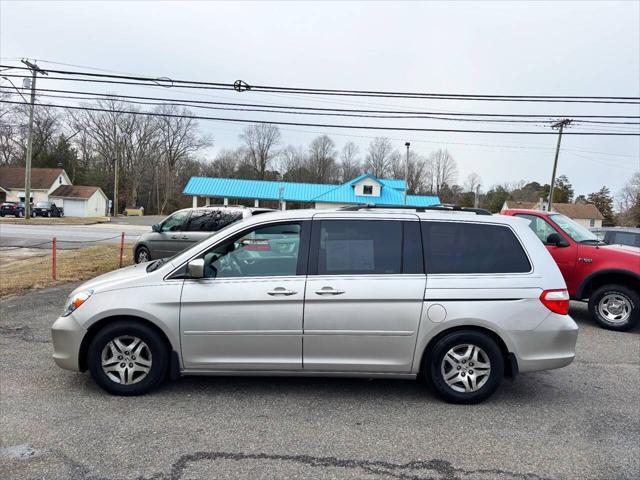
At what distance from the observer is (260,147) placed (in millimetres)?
82375

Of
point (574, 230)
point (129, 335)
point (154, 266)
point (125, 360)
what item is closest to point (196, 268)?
point (154, 266)

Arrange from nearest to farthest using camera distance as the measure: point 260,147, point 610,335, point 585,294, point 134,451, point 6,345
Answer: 1. point 134,451
2. point 6,345
3. point 610,335
4. point 585,294
5. point 260,147

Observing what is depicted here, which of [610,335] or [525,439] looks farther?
[610,335]

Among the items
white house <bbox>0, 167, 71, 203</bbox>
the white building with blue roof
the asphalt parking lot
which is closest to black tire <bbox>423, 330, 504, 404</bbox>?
the asphalt parking lot

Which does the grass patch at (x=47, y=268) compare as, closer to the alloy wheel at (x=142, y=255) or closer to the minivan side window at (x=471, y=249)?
the alloy wheel at (x=142, y=255)

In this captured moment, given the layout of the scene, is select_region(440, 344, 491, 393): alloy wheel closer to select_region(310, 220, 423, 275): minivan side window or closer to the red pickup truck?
select_region(310, 220, 423, 275): minivan side window

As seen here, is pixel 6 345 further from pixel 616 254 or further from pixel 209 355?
pixel 616 254

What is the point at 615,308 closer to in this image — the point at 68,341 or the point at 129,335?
the point at 129,335

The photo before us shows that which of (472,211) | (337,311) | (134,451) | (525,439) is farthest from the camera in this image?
→ (472,211)

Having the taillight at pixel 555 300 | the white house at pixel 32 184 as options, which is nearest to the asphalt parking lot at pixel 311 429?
the taillight at pixel 555 300

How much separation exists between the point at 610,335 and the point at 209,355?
6139mm

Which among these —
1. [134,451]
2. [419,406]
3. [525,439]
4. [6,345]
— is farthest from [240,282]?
[6,345]

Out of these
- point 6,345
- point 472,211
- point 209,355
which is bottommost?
point 6,345

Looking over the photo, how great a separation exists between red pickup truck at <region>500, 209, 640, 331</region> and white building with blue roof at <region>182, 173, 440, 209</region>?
38.4 metres
